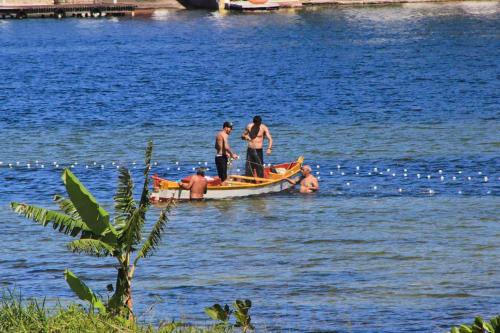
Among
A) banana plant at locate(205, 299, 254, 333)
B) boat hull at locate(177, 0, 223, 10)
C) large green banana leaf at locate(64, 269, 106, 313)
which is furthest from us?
boat hull at locate(177, 0, 223, 10)

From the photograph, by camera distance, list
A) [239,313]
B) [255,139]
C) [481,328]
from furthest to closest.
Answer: [255,139], [239,313], [481,328]

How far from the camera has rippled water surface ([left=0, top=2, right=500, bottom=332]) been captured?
25.8 metres

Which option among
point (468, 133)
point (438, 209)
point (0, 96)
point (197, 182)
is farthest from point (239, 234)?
point (0, 96)

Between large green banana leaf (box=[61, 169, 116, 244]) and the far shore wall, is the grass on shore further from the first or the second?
the far shore wall

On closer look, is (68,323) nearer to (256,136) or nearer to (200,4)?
(256,136)

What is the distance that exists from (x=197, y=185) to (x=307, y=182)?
4.19 m

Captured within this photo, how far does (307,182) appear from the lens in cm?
3797

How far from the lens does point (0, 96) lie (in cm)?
7788

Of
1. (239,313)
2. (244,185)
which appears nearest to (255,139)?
(244,185)

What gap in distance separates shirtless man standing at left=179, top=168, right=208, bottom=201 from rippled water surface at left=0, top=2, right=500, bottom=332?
37cm

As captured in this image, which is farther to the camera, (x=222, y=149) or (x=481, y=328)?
(x=222, y=149)

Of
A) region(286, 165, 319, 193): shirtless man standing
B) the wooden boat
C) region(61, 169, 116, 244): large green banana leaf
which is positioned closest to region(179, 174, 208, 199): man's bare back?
the wooden boat

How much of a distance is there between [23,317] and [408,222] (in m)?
16.9

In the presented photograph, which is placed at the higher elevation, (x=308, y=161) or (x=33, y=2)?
(x=308, y=161)
